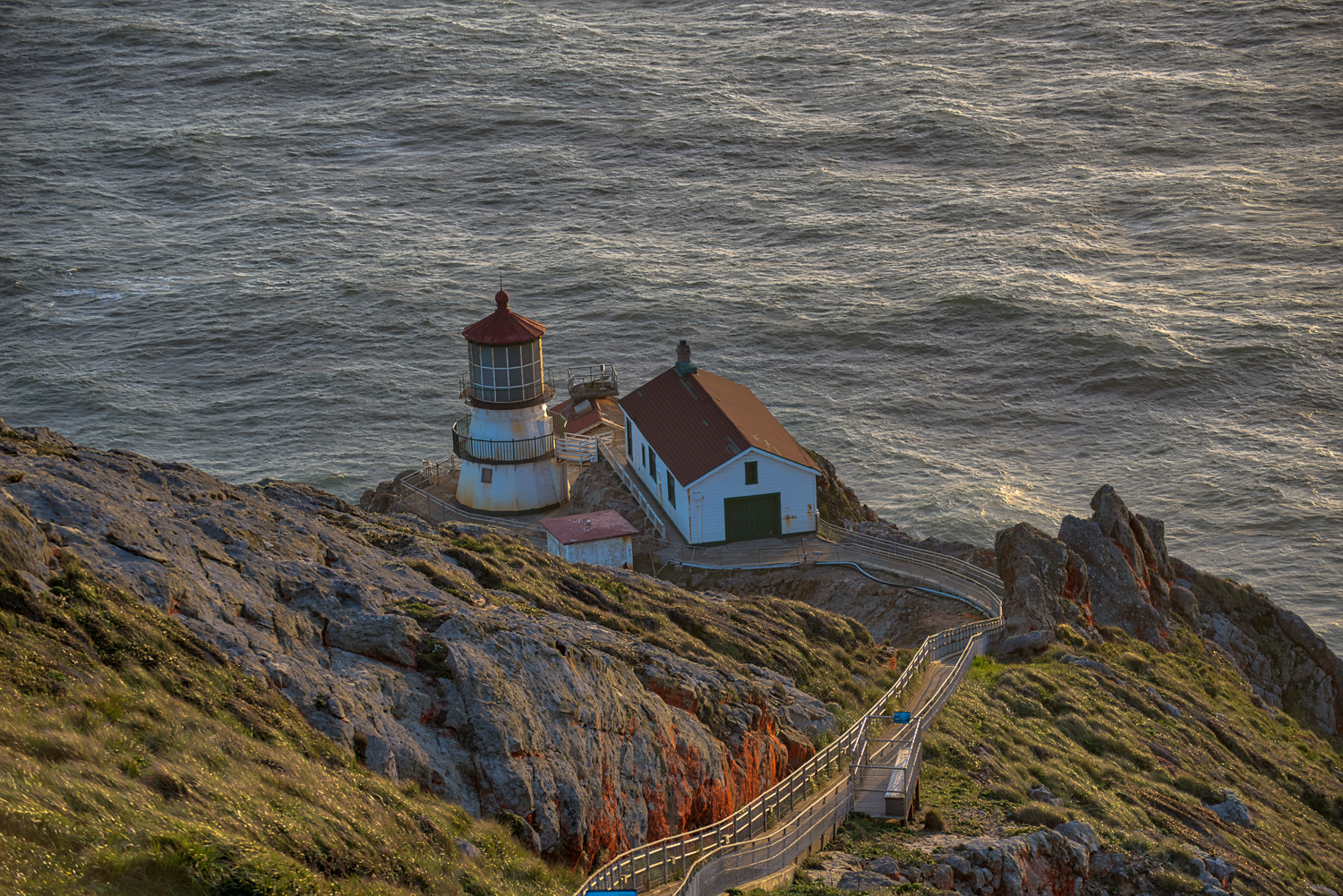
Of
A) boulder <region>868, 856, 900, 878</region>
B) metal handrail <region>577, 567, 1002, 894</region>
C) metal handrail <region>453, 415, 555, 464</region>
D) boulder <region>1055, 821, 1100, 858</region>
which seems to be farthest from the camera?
metal handrail <region>453, 415, 555, 464</region>

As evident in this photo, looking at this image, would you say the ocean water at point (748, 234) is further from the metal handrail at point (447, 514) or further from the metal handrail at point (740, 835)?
the metal handrail at point (740, 835)

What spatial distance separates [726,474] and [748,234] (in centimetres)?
5076

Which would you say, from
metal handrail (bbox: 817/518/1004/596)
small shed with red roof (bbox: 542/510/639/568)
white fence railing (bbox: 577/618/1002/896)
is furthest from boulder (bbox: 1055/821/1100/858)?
small shed with red roof (bbox: 542/510/639/568)

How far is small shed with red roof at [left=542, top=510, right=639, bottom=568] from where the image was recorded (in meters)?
38.7

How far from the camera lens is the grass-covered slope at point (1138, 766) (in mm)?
21000

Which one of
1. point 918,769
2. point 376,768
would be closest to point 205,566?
point 376,768

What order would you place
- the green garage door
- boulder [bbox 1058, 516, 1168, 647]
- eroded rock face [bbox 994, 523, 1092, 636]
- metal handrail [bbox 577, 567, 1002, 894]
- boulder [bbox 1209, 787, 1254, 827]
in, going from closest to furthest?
metal handrail [bbox 577, 567, 1002, 894]
boulder [bbox 1209, 787, 1254, 827]
eroded rock face [bbox 994, 523, 1092, 636]
boulder [bbox 1058, 516, 1168, 647]
the green garage door

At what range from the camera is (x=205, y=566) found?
13969mm

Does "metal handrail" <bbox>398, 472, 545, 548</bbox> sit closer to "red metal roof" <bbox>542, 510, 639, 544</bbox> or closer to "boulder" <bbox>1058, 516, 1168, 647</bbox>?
"red metal roof" <bbox>542, 510, 639, 544</bbox>

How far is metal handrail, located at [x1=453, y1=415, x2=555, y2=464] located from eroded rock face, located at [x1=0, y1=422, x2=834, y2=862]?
2410 cm

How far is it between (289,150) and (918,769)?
93551 mm

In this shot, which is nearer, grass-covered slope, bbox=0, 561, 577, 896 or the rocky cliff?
grass-covered slope, bbox=0, 561, 577, 896

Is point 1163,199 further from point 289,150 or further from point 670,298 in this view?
point 289,150

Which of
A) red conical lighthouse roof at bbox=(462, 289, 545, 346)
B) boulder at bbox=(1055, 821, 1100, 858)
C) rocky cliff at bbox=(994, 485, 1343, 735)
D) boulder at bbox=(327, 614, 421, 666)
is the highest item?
boulder at bbox=(327, 614, 421, 666)
